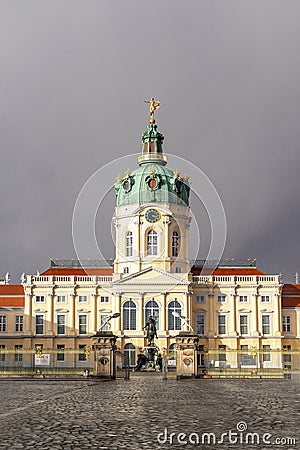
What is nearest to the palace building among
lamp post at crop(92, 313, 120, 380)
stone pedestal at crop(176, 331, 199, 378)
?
stone pedestal at crop(176, 331, 199, 378)

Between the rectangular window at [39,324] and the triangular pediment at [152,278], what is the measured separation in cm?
908

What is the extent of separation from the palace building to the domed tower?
0.11 meters

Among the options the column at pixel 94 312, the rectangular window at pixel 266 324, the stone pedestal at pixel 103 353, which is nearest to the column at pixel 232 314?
the rectangular window at pixel 266 324

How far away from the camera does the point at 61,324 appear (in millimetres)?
83062

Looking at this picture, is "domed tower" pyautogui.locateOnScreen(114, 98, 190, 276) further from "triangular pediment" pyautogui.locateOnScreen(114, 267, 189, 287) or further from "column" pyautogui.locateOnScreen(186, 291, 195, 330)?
"column" pyautogui.locateOnScreen(186, 291, 195, 330)

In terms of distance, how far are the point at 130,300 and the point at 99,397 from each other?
57.7m

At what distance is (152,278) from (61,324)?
36.9ft

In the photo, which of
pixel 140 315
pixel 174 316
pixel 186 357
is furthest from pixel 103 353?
pixel 174 316

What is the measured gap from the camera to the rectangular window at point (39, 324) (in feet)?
272

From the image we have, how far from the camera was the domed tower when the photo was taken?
83688mm

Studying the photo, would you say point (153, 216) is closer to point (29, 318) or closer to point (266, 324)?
point (266, 324)

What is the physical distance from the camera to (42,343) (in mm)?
82125

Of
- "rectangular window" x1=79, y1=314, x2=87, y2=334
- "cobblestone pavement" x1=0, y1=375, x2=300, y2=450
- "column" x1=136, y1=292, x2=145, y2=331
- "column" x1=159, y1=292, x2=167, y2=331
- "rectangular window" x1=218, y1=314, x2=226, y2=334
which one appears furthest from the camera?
"rectangular window" x1=79, y1=314, x2=87, y2=334

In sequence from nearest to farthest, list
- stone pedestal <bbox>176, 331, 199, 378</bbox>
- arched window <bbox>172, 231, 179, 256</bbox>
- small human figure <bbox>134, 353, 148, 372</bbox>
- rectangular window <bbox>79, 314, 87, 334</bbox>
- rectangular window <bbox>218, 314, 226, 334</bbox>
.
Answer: stone pedestal <bbox>176, 331, 199, 378</bbox> < small human figure <bbox>134, 353, 148, 372</bbox> < rectangular window <bbox>218, 314, 226, 334</bbox> < rectangular window <bbox>79, 314, 87, 334</bbox> < arched window <bbox>172, 231, 179, 256</bbox>
